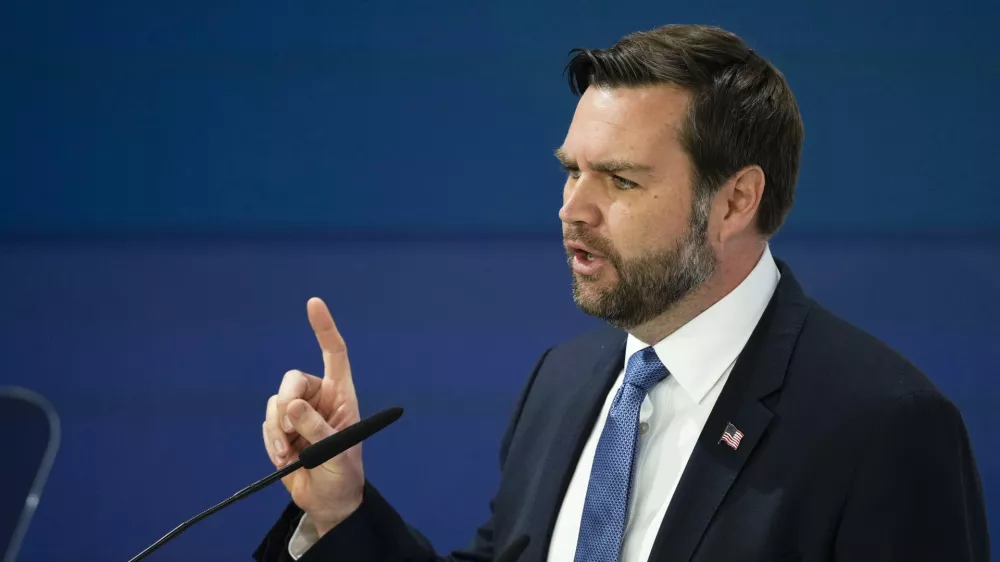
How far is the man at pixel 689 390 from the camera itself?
1246mm

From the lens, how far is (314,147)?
2258mm

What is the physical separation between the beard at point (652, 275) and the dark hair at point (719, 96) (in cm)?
7

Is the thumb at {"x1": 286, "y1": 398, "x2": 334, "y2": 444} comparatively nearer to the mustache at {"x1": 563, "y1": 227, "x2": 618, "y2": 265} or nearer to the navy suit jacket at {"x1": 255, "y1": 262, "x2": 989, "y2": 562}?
the navy suit jacket at {"x1": 255, "y1": 262, "x2": 989, "y2": 562}

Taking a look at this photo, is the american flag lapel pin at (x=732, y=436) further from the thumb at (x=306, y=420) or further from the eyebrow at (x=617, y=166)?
the thumb at (x=306, y=420)

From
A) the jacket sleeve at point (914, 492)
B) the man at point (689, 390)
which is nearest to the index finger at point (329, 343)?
the man at point (689, 390)

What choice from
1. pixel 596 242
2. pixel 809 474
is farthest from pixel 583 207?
pixel 809 474

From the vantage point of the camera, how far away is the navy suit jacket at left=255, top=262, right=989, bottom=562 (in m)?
1.21

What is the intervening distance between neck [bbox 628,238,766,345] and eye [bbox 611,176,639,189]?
16 centimetres

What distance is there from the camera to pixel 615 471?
4.53 feet

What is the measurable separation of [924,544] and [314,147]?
149cm

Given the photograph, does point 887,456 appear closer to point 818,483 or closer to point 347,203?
point 818,483

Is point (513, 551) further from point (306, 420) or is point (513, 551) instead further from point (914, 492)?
→ point (914, 492)

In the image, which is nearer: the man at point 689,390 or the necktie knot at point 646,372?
the man at point 689,390

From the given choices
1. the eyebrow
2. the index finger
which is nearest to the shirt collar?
the eyebrow
